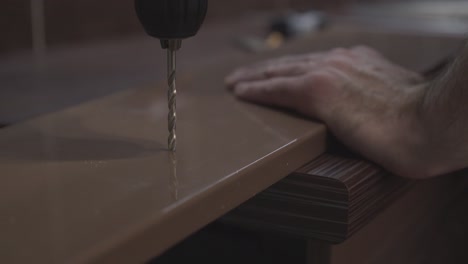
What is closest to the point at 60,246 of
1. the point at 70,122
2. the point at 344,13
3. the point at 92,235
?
the point at 92,235

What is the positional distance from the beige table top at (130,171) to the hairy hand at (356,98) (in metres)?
0.02

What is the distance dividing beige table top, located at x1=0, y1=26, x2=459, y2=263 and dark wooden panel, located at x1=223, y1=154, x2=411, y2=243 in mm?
24

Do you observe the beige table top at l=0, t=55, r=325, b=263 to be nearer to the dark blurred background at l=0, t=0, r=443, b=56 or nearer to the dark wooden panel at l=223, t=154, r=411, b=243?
the dark wooden panel at l=223, t=154, r=411, b=243

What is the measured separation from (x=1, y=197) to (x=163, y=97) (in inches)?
13.1

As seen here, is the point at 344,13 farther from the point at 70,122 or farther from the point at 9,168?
the point at 9,168

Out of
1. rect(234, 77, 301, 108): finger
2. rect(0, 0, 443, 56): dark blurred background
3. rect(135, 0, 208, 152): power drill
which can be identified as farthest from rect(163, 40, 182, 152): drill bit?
rect(0, 0, 443, 56): dark blurred background

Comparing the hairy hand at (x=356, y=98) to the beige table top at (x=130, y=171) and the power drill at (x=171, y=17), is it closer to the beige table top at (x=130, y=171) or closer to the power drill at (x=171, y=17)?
the beige table top at (x=130, y=171)

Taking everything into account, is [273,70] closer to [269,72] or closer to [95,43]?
[269,72]

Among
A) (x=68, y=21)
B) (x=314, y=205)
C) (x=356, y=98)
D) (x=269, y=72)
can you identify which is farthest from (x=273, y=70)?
(x=68, y=21)

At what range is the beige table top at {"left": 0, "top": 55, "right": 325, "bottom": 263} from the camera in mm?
432

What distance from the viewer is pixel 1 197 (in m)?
0.49

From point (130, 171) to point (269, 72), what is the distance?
12.0 inches

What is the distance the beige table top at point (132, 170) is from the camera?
17.0 inches

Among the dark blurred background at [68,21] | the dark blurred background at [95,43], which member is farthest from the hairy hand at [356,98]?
the dark blurred background at [68,21]
